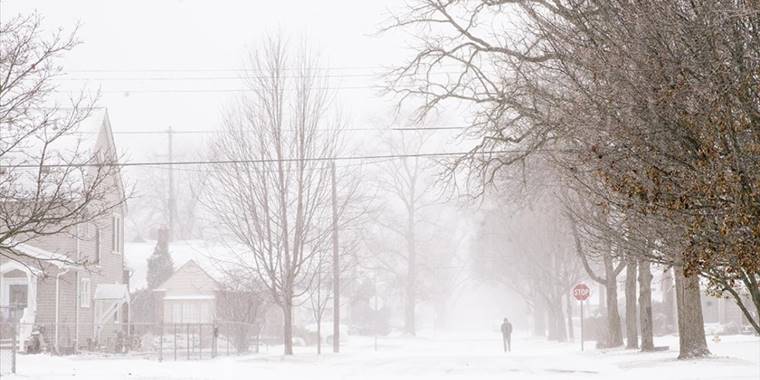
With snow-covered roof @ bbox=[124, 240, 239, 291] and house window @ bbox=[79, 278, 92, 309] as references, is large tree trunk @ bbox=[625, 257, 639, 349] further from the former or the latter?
snow-covered roof @ bbox=[124, 240, 239, 291]

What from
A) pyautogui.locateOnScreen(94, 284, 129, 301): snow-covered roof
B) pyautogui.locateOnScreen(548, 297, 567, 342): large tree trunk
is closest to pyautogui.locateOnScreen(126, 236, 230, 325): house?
pyautogui.locateOnScreen(94, 284, 129, 301): snow-covered roof

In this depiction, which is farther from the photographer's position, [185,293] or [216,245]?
[216,245]

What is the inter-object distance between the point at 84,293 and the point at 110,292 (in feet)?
4.21

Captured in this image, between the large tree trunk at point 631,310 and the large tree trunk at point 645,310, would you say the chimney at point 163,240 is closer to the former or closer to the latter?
the large tree trunk at point 631,310

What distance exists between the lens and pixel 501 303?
12900cm

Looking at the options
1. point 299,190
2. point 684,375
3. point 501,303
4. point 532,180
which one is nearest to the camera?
point 684,375

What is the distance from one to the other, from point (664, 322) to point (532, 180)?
34.9 m

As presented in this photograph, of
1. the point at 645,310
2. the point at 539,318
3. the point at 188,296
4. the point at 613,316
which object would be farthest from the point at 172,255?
the point at 645,310

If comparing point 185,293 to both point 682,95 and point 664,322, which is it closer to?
point 664,322

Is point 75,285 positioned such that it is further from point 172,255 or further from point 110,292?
point 172,255

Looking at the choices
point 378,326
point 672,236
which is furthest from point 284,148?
point 378,326

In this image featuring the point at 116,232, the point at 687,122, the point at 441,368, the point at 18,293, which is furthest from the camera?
the point at 116,232

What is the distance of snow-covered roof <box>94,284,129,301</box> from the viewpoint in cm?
4655

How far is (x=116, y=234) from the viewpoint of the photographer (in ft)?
166
